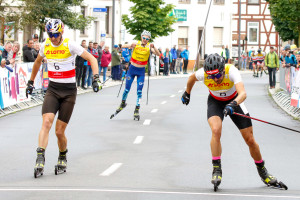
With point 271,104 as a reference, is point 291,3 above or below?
above

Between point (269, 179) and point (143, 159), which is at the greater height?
point (269, 179)

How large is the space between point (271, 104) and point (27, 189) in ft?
54.0

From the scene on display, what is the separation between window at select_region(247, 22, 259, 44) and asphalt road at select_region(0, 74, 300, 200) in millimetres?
55086

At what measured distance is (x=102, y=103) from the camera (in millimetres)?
23531

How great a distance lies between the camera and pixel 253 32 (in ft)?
247

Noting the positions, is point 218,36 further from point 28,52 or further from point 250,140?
point 250,140

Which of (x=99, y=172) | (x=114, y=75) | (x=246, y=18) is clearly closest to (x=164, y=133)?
(x=99, y=172)

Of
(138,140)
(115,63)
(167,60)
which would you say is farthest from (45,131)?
(167,60)

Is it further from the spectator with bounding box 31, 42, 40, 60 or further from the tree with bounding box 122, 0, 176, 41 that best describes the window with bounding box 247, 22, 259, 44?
the spectator with bounding box 31, 42, 40, 60

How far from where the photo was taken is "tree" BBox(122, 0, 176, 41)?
4859cm

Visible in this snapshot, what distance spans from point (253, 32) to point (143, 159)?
64830mm

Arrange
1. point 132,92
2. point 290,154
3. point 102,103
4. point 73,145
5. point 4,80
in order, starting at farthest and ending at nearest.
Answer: point 132,92
point 102,103
point 4,80
point 73,145
point 290,154

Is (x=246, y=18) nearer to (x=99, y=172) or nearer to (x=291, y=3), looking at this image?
(x=291, y=3)

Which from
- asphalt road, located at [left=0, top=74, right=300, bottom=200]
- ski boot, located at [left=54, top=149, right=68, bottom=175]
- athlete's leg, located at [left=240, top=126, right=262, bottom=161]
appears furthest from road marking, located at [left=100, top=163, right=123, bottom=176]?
athlete's leg, located at [left=240, top=126, right=262, bottom=161]
